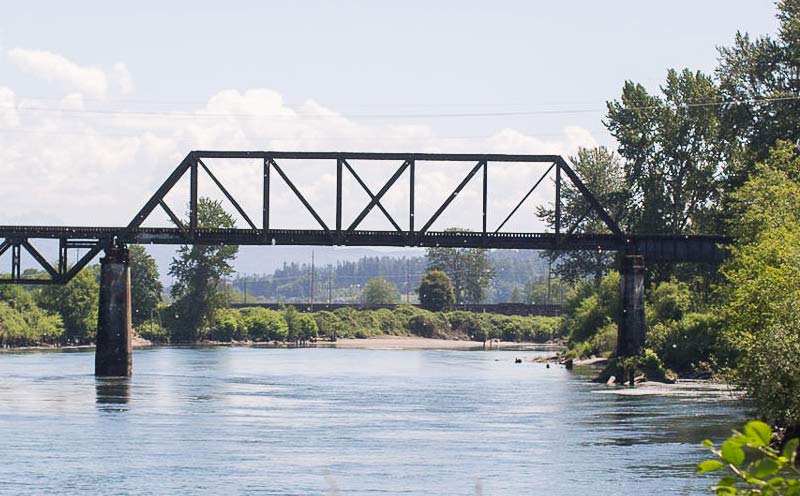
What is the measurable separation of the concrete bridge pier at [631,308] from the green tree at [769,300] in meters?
8.20

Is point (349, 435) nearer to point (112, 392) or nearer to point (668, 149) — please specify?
point (112, 392)

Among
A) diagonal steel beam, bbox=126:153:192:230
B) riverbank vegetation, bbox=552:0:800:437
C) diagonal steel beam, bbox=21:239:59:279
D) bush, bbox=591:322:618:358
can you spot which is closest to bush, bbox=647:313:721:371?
riverbank vegetation, bbox=552:0:800:437

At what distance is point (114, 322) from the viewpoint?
95.1 m

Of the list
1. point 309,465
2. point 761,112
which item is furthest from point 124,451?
point 761,112

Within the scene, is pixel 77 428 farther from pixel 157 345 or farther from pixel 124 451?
pixel 157 345

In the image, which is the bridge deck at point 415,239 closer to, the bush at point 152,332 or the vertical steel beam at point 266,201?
the vertical steel beam at point 266,201

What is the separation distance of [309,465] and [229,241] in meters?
→ 56.4

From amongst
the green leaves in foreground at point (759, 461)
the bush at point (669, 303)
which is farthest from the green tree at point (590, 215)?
the green leaves in foreground at point (759, 461)

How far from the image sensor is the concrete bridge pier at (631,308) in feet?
305

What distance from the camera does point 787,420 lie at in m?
46.1

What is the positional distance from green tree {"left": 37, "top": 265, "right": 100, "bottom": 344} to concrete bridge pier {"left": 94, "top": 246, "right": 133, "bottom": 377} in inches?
3568

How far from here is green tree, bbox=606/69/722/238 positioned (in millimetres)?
126250

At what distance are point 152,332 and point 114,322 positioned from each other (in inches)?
4042

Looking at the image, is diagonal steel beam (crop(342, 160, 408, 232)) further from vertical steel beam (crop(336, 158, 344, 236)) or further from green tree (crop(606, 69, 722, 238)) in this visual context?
green tree (crop(606, 69, 722, 238))
